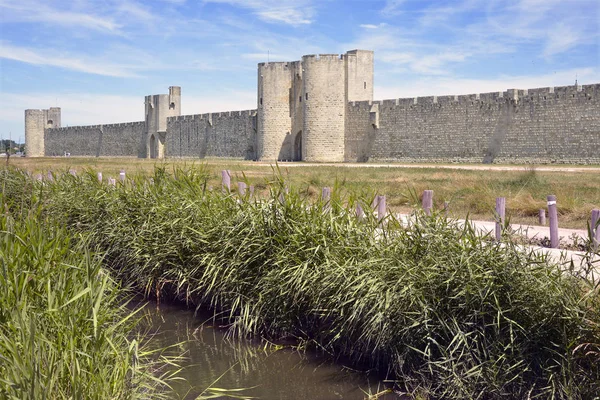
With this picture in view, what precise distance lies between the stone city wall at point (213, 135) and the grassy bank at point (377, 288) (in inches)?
1022

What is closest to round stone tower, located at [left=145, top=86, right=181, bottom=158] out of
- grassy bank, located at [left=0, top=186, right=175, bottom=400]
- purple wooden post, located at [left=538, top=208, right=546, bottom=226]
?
purple wooden post, located at [left=538, top=208, right=546, bottom=226]

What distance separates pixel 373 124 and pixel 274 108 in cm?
480

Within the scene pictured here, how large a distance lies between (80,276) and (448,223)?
2.99m

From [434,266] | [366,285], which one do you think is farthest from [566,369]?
→ [366,285]

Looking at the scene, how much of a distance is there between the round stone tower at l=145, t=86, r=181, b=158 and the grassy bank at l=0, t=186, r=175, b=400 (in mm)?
36640

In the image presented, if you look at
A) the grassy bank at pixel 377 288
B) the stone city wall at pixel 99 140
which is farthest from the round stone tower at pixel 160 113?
the grassy bank at pixel 377 288

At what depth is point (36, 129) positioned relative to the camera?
55.0 meters

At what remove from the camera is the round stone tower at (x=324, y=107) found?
28.8 meters

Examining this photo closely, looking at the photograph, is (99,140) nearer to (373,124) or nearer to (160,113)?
(160,113)

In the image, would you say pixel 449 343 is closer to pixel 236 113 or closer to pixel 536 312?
pixel 536 312

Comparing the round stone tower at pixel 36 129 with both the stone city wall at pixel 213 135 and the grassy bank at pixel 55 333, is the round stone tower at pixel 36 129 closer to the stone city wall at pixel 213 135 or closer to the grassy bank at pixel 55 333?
the stone city wall at pixel 213 135

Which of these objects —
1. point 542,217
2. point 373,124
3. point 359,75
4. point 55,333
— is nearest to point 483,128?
point 373,124

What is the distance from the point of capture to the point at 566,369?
4363 millimetres

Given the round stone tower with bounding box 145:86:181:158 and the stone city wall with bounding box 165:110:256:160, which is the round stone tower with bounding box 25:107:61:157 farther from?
the stone city wall with bounding box 165:110:256:160
